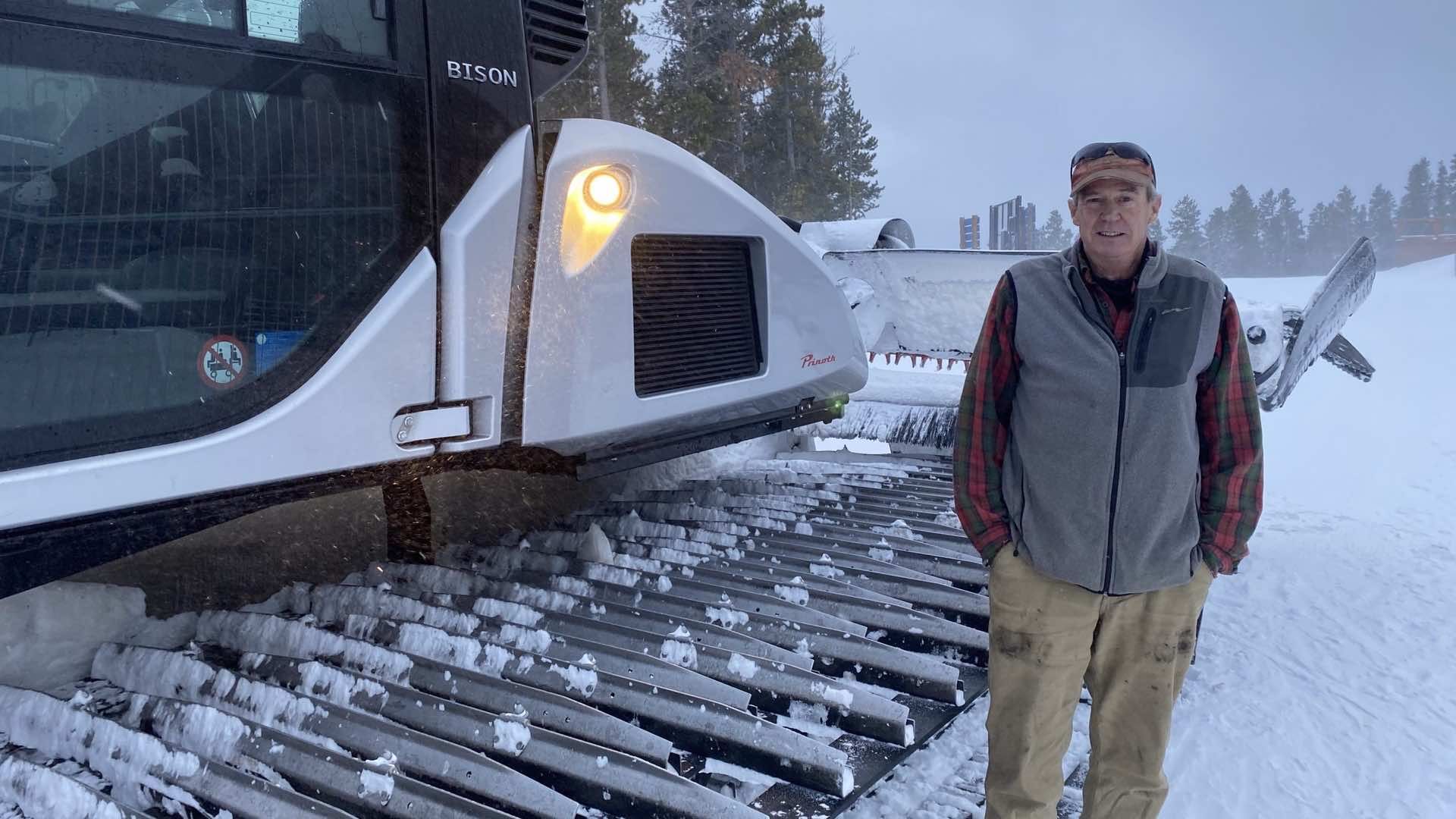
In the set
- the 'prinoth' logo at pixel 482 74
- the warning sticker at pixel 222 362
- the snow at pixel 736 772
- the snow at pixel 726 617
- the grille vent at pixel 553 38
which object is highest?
the grille vent at pixel 553 38

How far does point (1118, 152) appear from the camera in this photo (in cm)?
205

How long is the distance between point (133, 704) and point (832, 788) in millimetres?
1340

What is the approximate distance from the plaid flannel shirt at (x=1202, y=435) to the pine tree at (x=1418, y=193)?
322 feet

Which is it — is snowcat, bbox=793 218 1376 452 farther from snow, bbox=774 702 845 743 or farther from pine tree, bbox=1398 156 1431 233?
pine tree, bbox=1398 156 1431 233

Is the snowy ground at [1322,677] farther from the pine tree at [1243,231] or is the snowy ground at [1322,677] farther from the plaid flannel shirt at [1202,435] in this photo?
the pine tree at [1243,231]

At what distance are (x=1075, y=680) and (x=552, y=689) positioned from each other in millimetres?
1135

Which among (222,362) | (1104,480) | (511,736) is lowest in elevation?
(511,736)

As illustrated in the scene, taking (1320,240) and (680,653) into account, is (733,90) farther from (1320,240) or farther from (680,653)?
(1320,240)

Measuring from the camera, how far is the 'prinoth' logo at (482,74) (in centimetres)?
220

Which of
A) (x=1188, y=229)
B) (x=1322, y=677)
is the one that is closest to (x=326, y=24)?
(x=1322, y=677)

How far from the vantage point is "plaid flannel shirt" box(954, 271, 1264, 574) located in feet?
6.77

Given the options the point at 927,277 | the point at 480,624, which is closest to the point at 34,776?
the point at 480,624

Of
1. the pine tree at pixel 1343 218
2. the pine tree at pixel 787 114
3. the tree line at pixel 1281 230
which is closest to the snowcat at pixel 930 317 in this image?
the pine tree at pixel 787 114

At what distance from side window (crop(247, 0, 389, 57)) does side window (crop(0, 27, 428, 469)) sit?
0.18 ft
